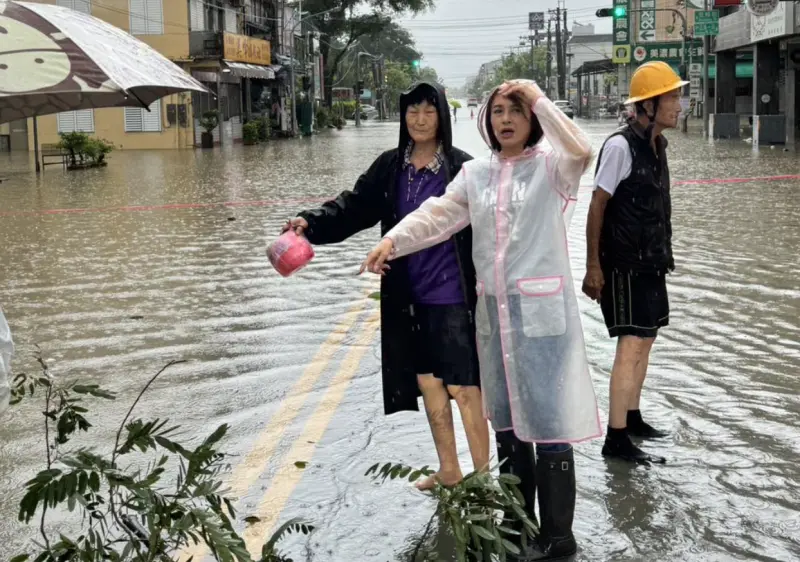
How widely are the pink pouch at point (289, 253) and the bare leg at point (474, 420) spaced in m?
0.77

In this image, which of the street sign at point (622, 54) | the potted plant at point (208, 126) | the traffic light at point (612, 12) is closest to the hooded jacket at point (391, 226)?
the traffic light at point (612, 12)

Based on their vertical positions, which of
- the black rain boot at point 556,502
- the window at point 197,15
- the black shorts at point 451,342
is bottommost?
the black rain boot at point 556,502

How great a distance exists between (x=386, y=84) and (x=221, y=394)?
423 ft

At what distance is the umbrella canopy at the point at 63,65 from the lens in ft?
12.2

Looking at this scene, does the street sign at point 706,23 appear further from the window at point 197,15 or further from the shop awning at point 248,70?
the window at point 197,15

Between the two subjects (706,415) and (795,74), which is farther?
(795,74)

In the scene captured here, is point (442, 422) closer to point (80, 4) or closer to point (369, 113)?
point (80, 4)

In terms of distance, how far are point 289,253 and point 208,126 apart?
42090mm

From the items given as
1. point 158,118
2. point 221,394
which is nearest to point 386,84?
point 158,118

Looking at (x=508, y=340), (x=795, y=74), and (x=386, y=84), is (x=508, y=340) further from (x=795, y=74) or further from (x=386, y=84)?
(x=386, y=84)

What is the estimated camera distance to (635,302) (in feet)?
16.6

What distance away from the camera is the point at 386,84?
438ft

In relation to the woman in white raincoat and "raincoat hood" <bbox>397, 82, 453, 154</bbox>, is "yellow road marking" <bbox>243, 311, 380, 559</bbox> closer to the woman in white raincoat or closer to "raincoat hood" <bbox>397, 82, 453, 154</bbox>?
the woman in white raincoat

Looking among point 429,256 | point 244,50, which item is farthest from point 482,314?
point 244,50
